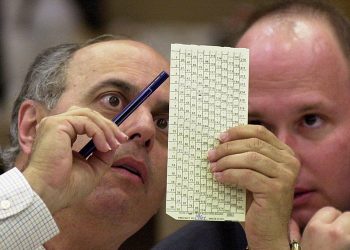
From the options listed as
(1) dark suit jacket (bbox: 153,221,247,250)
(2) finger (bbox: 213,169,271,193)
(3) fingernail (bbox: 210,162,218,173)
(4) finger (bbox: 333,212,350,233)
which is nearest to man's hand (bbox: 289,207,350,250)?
(4) finger (bbox: 333,212,350,233)

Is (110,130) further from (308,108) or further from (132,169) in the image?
(308,108)

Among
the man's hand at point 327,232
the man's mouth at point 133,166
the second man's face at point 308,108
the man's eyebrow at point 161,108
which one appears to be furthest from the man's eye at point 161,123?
the man's hand at point 327,232

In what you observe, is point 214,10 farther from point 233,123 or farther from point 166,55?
point 233,123

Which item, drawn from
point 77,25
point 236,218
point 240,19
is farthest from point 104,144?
point 77,25

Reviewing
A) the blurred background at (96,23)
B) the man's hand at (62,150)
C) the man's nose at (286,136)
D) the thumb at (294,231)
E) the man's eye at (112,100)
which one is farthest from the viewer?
the blurred background at (96,23)

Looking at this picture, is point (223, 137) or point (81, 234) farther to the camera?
point (81, 234)

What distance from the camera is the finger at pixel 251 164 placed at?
1.26m

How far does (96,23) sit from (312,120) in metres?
0.84

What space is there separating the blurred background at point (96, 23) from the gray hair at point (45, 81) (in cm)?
13

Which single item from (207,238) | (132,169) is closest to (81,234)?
(132,169)

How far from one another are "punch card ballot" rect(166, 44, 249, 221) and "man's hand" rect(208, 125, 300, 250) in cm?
2

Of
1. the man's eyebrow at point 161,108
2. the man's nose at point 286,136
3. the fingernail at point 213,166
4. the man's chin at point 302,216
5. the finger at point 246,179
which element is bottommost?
the man's chin at point 302,216

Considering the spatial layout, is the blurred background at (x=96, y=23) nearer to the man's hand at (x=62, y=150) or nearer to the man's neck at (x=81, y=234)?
the man's neck at (x=81, y=234)

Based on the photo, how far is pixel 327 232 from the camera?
4.17ft
